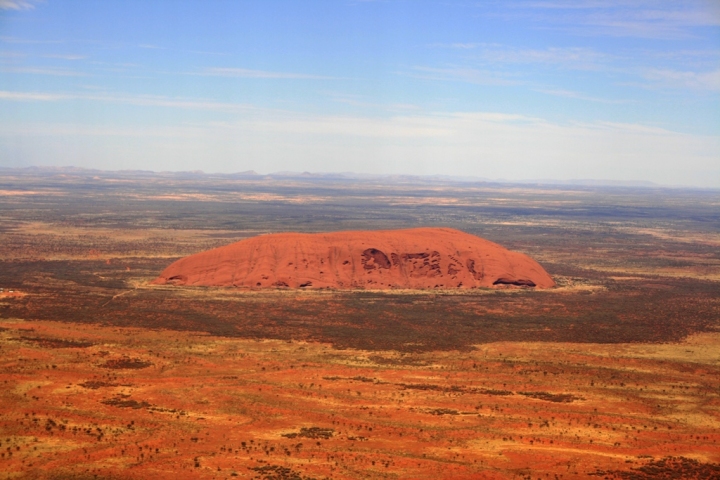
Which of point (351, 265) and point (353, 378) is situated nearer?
point (353, 378)

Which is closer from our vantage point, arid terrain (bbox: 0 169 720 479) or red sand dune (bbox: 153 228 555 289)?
arid terrain (bbox: 0 169 720 479)

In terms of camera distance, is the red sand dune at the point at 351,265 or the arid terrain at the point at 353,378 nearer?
the arid terrain at the point at 353,378

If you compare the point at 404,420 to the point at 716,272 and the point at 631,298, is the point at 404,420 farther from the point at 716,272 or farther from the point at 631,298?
the point at 716,272

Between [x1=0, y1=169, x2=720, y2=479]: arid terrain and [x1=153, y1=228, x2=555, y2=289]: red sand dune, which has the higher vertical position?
[x1=153, y1=228, x2=555, y2=289]: red sand dune

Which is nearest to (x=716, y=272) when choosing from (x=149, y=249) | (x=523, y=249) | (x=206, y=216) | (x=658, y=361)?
(x=523, y=249)

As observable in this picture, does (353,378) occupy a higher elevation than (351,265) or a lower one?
lower
